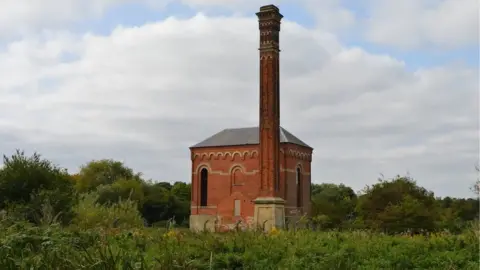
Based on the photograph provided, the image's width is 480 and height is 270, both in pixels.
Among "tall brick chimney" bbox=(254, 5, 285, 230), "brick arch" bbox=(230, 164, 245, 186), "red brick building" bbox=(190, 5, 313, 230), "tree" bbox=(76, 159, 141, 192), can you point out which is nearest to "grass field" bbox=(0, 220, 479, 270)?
"tall brick chimney" bbox=(254, 5, 285, 230)

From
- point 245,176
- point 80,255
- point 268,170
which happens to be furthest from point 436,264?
point 245,176

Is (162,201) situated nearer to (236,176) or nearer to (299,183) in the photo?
(236,176)

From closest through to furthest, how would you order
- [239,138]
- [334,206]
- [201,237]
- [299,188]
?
[201,237]
[299,188]
[239,138]
[334,206]

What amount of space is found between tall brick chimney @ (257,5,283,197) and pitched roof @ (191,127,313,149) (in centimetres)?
1130

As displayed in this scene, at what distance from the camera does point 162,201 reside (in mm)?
53844

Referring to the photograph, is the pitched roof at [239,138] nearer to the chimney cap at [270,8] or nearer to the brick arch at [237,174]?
the brick arch at [237,174]

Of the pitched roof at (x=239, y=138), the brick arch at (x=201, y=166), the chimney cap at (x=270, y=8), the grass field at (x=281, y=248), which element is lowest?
the grass field at (x=281, y=248)

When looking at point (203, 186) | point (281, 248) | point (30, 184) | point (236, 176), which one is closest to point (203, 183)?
point (203, 186)

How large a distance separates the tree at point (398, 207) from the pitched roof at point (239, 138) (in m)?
9.71

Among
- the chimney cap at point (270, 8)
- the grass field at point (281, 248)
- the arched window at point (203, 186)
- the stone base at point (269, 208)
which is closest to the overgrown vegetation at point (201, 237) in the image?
the grass field at point (281, 248)

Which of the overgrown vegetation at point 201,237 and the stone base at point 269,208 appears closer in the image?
the overgrown vegetation at point 201,237

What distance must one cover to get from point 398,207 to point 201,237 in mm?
23494

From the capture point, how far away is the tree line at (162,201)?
20.2m

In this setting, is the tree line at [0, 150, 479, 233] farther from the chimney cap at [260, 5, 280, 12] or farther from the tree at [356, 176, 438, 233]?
the chimney cap at [260, 5, 280, 12]
